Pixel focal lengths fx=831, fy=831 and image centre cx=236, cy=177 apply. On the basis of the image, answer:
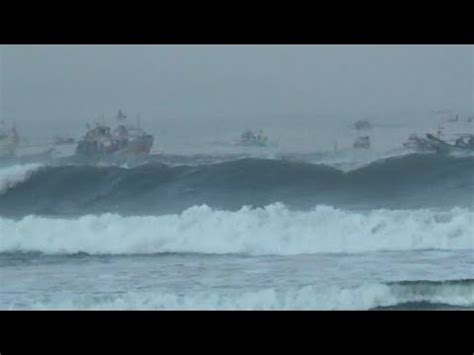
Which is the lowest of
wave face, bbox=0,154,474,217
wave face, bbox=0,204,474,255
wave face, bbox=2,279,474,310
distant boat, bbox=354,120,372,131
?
wave face, bbox=2,279,474,310

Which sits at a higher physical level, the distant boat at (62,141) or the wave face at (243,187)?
the distant boat at (62,141)

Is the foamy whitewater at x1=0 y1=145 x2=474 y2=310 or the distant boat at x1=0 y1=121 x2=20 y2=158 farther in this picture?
the distant boat at x1=0 y1=121 x2=20 y2=158

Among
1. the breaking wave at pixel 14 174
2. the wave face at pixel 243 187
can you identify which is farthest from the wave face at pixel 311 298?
the breaking wave at pixel 14 174

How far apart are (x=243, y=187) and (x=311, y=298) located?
704 mm

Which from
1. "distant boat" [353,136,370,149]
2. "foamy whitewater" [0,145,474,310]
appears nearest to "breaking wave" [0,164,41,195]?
"foamy whitewater" [0,145,474,310]

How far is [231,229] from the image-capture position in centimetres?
454

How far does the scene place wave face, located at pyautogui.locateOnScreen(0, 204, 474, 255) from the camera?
178 inches

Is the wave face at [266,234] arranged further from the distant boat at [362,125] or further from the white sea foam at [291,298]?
the distant boat at [362,125]

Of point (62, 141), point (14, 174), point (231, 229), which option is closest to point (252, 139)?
point (231, 229)

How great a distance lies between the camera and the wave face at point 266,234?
4.53 m

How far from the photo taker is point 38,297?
14.6ft

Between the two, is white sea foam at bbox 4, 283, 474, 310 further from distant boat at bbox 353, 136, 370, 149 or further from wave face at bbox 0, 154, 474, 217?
distant boat at bbox 353, 136, 370, 149
